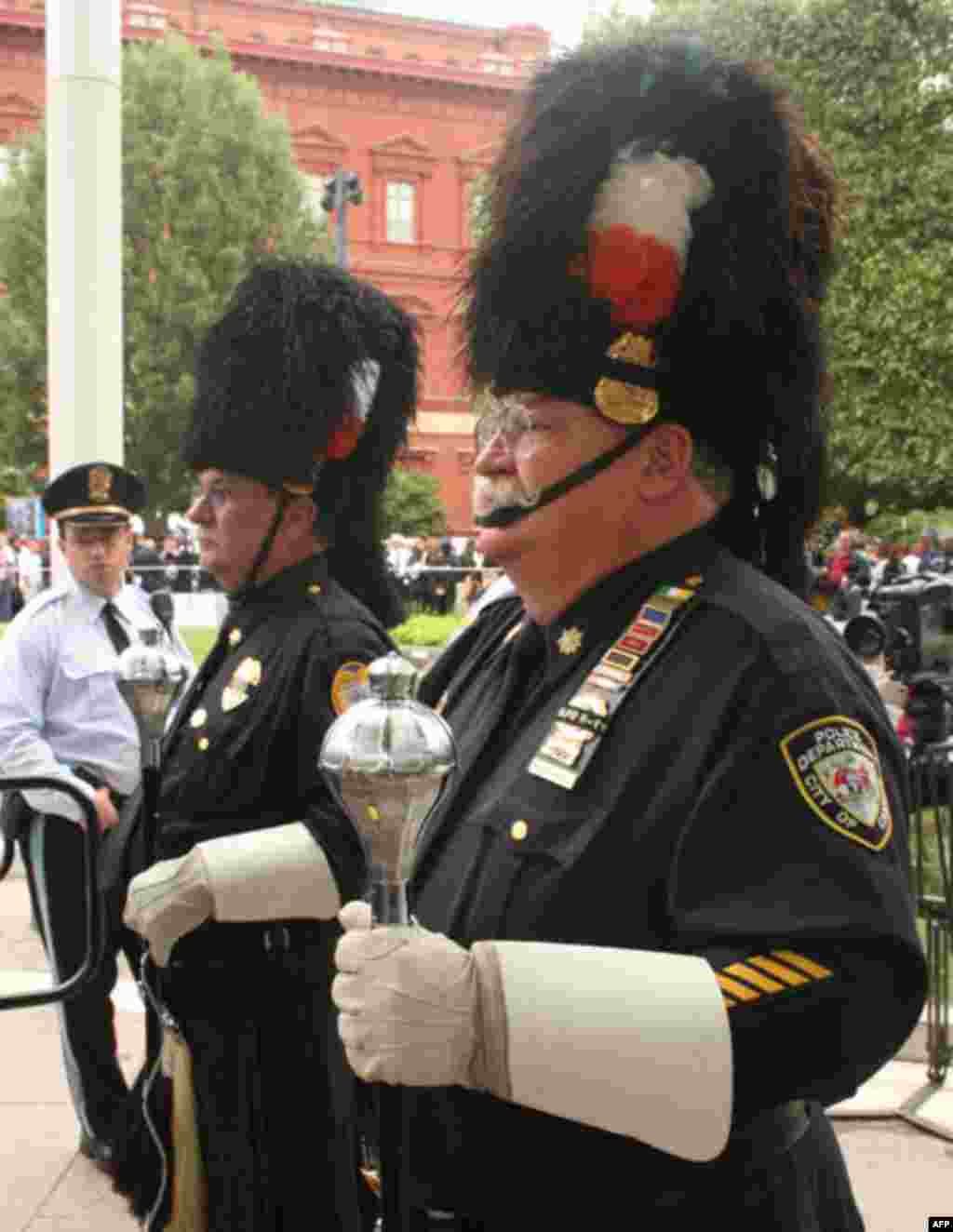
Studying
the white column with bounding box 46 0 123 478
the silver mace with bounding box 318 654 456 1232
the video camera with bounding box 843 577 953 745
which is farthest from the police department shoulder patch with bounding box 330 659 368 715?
the white column with bounding box 46 0 123 478

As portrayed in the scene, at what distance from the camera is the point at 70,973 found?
456 cm

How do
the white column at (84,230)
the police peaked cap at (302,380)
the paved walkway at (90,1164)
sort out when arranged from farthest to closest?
the white column at (84,230)
the paved walkway at (90,1164)
the police peaked cap at (302,380)

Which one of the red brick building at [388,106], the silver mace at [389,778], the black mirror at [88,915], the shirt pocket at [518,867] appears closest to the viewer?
the silver mace at [389,778]

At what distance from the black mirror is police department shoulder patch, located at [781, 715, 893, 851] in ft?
4.93

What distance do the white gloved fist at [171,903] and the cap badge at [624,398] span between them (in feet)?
4.78

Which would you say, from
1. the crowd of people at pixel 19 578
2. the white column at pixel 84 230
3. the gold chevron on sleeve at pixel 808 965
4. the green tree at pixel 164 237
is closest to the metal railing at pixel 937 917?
the gold chevron on sleeve at pixel 808 965

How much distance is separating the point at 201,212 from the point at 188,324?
8.46 feet

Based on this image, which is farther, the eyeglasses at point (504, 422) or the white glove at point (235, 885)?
the white glove at point (235, 885)

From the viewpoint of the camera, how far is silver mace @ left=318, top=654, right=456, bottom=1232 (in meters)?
1.65

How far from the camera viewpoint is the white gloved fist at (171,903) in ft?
10.2

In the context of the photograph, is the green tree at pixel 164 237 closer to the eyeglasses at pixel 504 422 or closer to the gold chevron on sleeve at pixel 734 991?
the eyeglasses at pixel 504 422

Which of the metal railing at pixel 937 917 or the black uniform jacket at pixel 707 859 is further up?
the black uniform jacket at pixel 707 859

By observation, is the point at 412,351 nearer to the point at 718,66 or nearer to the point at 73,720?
the point at 73,720

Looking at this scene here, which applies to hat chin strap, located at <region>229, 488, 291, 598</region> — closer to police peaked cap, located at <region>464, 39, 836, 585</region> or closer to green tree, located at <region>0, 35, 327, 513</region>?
police peaked cap, located at <region>464, 39, 836, 585</region>
